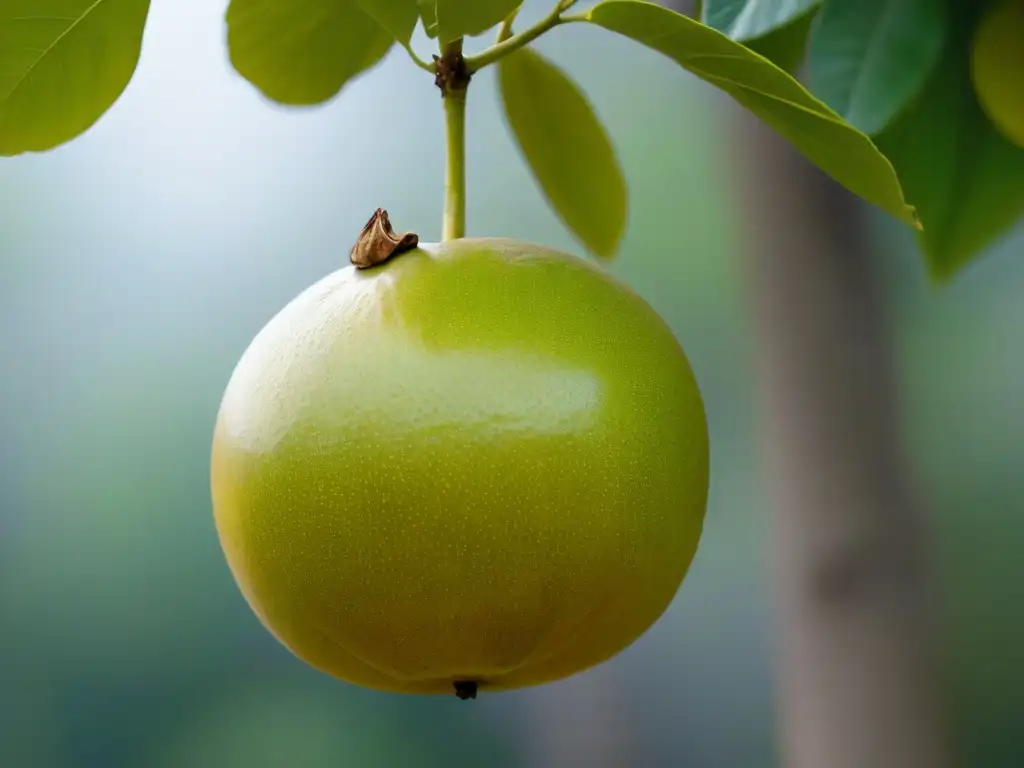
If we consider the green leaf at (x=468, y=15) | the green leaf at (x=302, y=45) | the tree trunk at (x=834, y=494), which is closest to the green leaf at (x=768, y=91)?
the green leaf at (x=468, y=15)

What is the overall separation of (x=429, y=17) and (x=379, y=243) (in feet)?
0.32

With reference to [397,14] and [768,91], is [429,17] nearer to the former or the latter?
[397,14]

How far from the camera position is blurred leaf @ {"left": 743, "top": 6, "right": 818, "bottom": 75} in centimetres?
55

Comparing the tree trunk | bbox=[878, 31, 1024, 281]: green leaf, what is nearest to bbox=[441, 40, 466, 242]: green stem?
bbox=[878, 31, 1024, 281]: green leaf

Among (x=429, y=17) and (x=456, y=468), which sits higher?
(x=429, y=17)

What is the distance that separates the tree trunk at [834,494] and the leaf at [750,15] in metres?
0.47

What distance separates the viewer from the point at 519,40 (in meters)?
0.46

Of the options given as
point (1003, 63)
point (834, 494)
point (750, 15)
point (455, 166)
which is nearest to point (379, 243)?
point (455, 166)

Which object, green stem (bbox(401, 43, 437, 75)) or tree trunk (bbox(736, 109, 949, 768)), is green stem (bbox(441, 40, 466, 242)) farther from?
tree trunk (bbox(736, 109, 949, 768))

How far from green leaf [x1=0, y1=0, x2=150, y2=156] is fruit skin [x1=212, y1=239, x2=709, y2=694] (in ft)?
0.44

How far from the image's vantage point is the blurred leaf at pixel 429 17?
0.44 metres

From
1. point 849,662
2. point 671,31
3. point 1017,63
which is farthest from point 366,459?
point 849,662

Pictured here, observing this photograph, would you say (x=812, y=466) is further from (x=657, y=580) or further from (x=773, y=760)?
(x=773, y=760)

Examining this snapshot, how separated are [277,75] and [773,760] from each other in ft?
6.36
